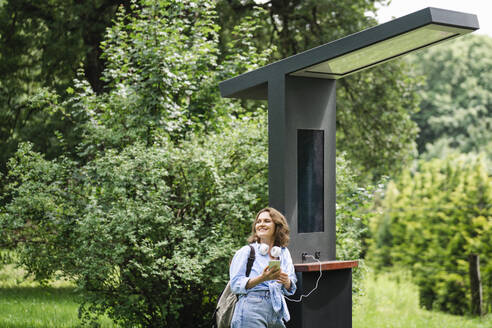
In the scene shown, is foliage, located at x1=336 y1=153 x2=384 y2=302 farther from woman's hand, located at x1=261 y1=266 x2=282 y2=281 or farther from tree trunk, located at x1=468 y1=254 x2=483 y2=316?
tree trunk, located at x1=468 y1=254 x2=483 y2=316

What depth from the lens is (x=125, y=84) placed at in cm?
929

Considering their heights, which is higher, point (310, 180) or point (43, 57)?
point (43, 57)

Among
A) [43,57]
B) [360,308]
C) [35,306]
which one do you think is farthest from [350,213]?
[43,57]

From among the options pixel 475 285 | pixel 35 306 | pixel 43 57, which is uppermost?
pixel 43 57

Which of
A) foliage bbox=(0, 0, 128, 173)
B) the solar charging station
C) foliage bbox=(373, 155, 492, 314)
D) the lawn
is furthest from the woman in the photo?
foliage bbox=(373, 155, 492, 314)

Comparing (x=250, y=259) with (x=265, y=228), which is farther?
(x=265, y=228)

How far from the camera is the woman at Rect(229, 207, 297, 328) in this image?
502cm

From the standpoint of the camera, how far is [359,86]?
56.8ft

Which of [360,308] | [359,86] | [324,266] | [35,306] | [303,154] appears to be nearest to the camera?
[324,266]

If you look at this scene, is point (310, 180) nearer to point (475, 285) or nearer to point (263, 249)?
Answer: point (263, 249)

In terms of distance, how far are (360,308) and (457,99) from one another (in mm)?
30976

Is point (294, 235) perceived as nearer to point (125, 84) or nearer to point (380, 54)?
point (380, 54)

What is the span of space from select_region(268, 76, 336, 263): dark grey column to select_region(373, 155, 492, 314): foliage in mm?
7681

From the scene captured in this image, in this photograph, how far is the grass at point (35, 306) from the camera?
33.4 feet
